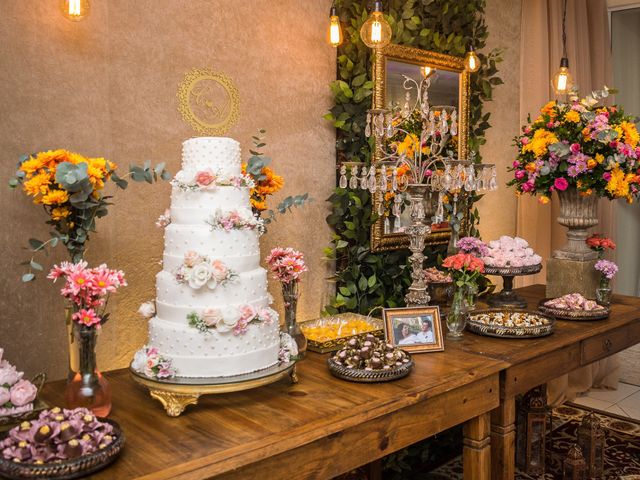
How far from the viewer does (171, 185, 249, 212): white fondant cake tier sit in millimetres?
1839

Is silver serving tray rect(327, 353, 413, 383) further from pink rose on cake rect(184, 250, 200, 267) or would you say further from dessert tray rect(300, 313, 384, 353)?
pink rose on cake rect(184, 250, 200, 267)

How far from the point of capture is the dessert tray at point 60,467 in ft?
4.33

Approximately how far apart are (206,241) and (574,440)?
10.00ft

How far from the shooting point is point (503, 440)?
2.38 meters

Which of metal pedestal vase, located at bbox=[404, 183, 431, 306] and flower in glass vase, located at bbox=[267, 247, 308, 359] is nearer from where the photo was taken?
flower in glass vase, located at bbox=[267, 247, 308, 359]

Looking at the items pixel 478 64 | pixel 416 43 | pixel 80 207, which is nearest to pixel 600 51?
pixel 478 64

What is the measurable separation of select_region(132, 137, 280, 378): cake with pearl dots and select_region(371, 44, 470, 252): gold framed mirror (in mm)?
1152

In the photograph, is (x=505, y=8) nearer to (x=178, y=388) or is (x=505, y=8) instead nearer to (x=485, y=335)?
(x=485, y=335)

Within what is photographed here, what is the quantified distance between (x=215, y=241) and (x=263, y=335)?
31 centimetres

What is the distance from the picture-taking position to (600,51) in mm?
4695

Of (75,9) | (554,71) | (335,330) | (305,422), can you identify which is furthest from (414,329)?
(554,71)

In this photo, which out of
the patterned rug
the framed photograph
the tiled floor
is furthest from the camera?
the tiled floor

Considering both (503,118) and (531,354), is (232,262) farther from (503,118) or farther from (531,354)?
(503,118)

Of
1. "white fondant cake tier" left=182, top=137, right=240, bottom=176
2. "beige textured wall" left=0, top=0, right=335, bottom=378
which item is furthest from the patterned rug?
"white fondant cake tier" left=182, top=137, right=240, bottom=176
